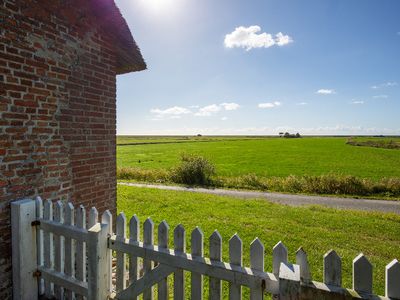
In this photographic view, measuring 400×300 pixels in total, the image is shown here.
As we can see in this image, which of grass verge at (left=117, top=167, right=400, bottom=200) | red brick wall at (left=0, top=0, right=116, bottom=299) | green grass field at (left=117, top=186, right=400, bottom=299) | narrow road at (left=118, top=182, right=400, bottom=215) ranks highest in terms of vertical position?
red brick wall at (left=0, top=0, right=116, bottom=299)

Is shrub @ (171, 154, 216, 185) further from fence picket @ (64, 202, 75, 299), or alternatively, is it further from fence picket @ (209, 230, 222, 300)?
fence picket @ (209, 230, 222, 300)

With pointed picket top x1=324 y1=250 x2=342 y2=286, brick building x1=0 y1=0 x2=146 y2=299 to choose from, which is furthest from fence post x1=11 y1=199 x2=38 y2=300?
pointed picket top x1=324 y1=250 x2=342 y2=286

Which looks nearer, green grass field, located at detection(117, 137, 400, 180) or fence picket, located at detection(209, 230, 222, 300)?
fence picket, located at detection(209, 230, 222, 300)

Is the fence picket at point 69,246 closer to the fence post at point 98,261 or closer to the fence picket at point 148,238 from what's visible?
the fence post at point 98,261

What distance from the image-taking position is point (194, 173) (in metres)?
19.8

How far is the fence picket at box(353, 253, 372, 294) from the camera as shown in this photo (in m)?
1.77

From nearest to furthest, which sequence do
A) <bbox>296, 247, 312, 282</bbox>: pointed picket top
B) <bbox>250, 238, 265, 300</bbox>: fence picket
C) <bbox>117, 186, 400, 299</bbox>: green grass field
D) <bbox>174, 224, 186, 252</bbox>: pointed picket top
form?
<bbox>296, 247, 312, 282</bbox>: pointed picket top → <bbox>250, 238, 265, 300</bbox>: fence picket → <bbox>174, 224, 186, 252</bbox>: pointed picket top → <bbox>117, 186, 400, 299</bbox>: green grass field

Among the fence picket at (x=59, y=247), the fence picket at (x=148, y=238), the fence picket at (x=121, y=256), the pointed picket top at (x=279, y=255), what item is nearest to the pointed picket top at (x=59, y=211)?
the fence picket at (x=59, y=247)

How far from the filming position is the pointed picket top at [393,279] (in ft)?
5.65

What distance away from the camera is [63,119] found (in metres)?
4.01

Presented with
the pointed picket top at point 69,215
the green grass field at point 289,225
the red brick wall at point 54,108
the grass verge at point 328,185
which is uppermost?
the red brick wall at point 54,108

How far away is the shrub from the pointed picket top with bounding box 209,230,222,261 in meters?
17.2

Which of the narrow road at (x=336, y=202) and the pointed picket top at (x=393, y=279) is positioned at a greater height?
the pointed picket top at (x=393, y=279)

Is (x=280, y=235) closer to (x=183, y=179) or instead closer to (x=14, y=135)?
(x=14, y=135)
